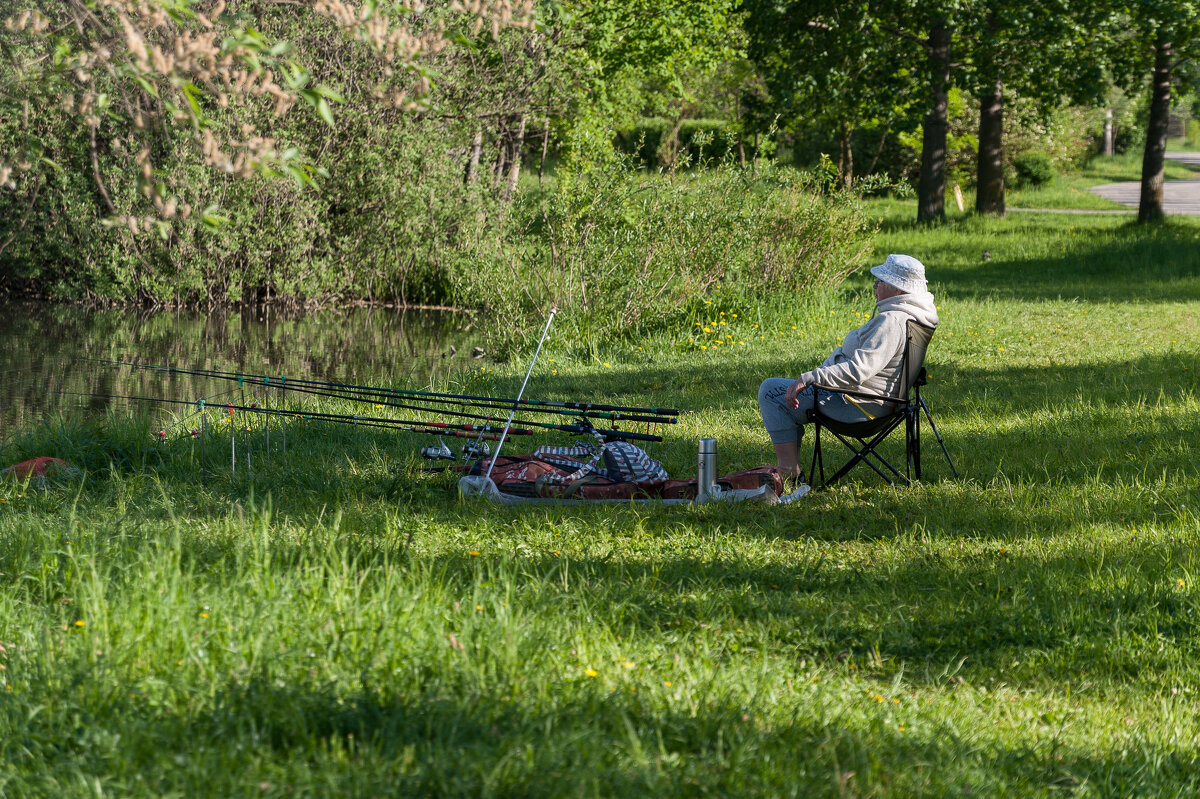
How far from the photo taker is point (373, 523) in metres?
5.34

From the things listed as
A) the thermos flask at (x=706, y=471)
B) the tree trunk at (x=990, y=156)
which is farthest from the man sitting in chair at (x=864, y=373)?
the tree trunk at (x=990, y=156)

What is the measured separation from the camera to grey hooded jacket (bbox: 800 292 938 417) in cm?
609

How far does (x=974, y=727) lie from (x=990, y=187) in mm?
22665

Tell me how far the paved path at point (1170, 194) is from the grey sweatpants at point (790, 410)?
24.1 meters

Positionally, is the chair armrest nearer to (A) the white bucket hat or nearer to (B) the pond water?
(A) the white bucket hat

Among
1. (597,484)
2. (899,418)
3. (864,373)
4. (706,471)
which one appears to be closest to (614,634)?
(706,471)

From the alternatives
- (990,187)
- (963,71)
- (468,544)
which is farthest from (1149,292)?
(468,544)

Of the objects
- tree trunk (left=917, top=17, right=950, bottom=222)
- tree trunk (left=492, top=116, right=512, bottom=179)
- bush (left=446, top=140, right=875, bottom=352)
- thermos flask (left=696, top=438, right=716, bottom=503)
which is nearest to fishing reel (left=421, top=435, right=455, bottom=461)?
thermos flask (left=696, top=438, right=716, bottom=503)

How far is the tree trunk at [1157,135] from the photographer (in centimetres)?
2025

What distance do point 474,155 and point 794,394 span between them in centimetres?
1585

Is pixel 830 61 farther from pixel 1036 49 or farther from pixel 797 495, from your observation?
pixel 797 495

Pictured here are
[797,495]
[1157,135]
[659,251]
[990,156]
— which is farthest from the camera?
[990,156]

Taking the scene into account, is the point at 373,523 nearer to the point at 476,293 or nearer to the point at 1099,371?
the point at 1099,371

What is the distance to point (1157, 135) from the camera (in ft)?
67.9
